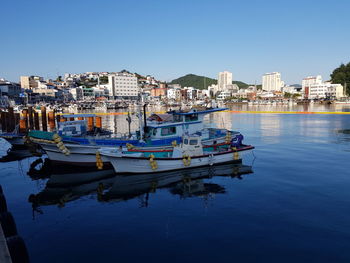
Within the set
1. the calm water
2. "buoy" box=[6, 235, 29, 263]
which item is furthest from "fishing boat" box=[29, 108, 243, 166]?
"buoy" box=[6, 235, 29, 263]

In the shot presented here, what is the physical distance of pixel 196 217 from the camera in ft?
45.4

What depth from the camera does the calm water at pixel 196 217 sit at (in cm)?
1059

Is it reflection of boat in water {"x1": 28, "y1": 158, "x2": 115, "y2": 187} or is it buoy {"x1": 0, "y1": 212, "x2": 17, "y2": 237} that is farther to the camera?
reflection of boat in water {"x1": 28, "y1": 158, "x2": 115, "y2": 187}

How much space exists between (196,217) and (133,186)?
7043 mm

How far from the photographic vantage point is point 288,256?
10.2m

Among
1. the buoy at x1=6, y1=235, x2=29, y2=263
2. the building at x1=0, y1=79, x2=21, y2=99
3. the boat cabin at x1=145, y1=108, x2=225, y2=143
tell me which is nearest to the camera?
the buoy at x1=6, y1=235, x2=29, y2=263

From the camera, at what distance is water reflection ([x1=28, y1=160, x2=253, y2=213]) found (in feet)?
57.0

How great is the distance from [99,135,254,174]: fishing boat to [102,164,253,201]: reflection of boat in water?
520 millimetres

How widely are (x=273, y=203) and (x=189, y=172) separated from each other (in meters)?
8.60

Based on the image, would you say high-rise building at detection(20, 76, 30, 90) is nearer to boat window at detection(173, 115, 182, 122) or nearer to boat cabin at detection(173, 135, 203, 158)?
boat window at detection(173, 115, 182, 122)

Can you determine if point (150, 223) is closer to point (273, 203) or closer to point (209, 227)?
point (209, 227)

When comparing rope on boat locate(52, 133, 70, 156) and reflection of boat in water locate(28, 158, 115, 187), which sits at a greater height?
rope on boat locate(52, 133, 70, 156)

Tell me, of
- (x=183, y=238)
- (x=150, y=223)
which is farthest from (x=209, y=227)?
(x=150, y=223)

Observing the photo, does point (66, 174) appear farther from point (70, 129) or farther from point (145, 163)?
point (145, 163)
